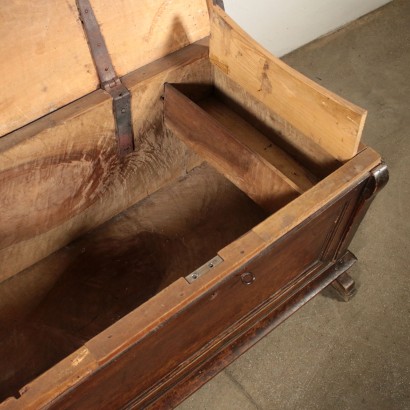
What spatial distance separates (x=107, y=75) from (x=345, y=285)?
1154mm

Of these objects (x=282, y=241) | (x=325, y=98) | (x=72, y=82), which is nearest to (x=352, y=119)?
(x=325, y=98)

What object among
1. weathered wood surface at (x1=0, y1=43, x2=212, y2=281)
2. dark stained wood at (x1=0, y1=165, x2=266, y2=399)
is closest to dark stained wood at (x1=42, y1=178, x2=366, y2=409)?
dark stained wood at (x1=0, y1=165, x2=266, y2=399)

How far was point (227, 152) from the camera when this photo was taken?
156 cm

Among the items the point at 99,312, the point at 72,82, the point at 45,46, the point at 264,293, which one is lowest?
the point at 99,312

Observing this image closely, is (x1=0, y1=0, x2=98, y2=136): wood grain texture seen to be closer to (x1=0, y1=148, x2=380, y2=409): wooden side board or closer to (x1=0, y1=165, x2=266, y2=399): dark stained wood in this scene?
(x1=0, y1=165, x2=266, y2=399): dark stained wood

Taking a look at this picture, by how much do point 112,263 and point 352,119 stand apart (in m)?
0.96

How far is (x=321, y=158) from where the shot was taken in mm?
1461

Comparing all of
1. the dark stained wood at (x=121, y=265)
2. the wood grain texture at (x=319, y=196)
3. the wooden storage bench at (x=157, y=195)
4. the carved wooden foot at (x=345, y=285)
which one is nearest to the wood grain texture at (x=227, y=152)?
the wooden storage bench at (x=157, y=195)

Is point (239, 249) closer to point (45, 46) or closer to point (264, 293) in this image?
point (264, 293)

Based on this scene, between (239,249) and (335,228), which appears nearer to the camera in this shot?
(239,249)

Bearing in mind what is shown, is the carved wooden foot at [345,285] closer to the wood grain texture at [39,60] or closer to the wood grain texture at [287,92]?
the wood grain texture at [287,92]

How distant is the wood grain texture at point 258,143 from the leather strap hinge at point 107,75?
12.5 inches

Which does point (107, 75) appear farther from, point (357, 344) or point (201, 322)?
point (357, 344)

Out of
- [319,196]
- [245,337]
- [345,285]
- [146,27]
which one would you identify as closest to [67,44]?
[146,27]
